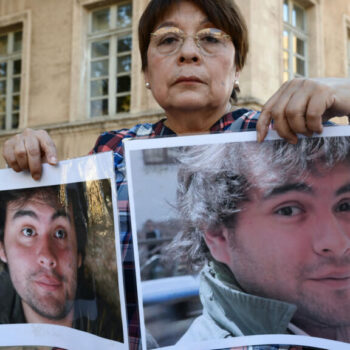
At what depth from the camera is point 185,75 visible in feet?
3.34

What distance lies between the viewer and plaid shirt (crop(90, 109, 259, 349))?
0.85 metres

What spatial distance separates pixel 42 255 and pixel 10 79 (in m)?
8.30

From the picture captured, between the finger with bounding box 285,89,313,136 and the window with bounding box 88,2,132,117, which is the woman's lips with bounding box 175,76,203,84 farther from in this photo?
the window with bounding box 88,2,132,117

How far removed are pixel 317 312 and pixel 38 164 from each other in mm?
550

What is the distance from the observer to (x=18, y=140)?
37.2 inches

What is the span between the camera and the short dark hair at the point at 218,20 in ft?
3.47

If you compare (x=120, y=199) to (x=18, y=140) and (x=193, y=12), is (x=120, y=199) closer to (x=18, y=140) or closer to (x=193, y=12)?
(x=18, y=140)

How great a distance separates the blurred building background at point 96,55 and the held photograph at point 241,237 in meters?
6.17

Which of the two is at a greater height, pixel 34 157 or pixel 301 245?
pixel 34 157

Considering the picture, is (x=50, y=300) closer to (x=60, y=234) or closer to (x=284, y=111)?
(x=60, y=234)

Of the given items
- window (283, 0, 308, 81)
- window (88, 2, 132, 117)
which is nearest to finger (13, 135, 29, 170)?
window (88, 2, 132, 117)

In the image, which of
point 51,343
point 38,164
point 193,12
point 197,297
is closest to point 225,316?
point 197,297

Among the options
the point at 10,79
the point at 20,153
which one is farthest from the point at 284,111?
the point at 10,79

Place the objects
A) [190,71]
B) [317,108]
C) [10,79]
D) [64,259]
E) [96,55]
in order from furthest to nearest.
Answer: [10,79] < [96,55] < [190,71] < [64,259] < [317,108]
